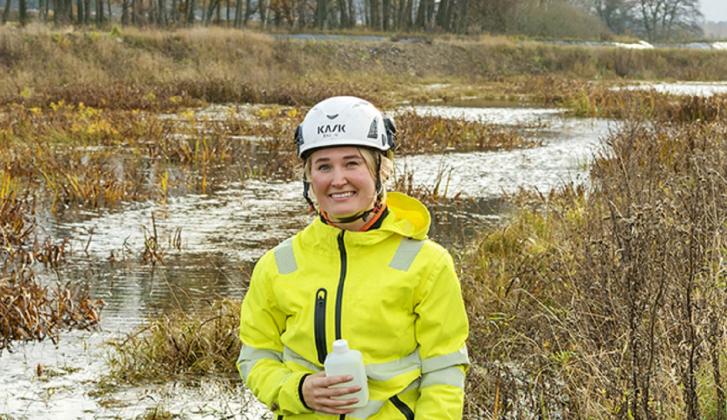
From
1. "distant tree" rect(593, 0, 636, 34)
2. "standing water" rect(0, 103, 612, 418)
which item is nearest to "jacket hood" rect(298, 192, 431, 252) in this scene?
"standing water" rect(0, 103, 612, 418)

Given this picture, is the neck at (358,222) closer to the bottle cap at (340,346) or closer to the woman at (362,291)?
the woman at (362,291)

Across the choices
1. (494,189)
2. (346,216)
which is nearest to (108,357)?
(346,216)

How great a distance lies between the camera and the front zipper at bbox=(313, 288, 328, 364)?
2482mm

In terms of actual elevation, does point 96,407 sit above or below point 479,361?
below

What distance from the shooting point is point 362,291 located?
2.46 metres

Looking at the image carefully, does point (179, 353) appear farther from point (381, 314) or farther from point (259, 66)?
point (259, 66)

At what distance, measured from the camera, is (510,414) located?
3.82 metres

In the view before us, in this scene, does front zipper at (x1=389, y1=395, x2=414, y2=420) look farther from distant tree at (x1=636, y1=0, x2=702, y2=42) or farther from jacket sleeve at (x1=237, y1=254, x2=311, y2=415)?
distant tree at (x1=636, y1=0, x2=702, y2=42)

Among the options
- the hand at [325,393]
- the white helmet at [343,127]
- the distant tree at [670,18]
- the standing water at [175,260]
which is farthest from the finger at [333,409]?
the distant tree at [670,18]

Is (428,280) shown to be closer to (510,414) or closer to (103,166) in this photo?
(510,414)

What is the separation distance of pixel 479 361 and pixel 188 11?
179 ft

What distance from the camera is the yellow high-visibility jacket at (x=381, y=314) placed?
247 cm

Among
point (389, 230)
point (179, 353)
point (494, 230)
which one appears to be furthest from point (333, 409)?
point (494, 230)

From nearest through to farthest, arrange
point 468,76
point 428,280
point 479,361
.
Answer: point 428,280 → point 479,361 → point 468,76
